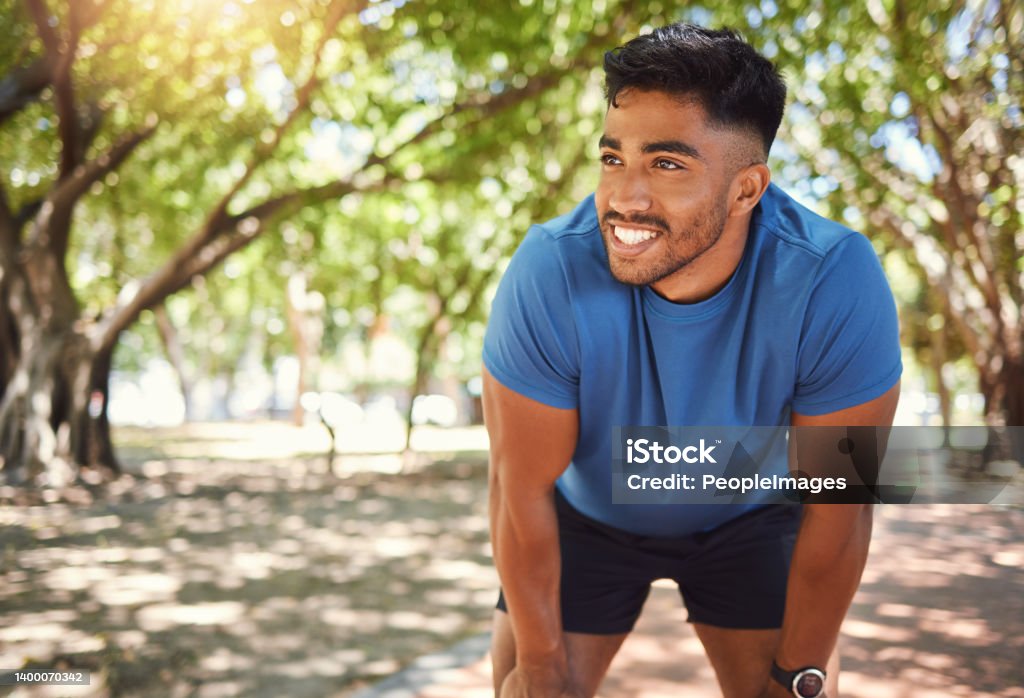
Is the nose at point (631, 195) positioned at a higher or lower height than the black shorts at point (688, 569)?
higher

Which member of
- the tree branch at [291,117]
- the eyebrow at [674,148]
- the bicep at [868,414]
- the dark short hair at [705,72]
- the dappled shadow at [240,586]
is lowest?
the dappled shadow at [240,586]

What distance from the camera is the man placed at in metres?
2.04

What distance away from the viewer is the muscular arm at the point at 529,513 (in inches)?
85.9

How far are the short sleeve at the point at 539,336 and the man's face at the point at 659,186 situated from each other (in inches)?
6.2

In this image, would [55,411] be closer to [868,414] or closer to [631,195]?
[631,195]

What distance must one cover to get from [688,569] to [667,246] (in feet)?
3.63

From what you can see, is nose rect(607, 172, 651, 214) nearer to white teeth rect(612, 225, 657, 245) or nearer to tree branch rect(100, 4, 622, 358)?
white teeth rect(612, 225, 657, 245)

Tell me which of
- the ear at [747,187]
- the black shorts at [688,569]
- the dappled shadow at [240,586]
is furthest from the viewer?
the dappled shadow at [240,586]

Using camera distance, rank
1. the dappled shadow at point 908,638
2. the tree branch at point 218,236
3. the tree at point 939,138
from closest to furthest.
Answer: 1. the dappled shadow at point 908,638
2. the tree at point 939,138
3. the tree branch at point 218,236

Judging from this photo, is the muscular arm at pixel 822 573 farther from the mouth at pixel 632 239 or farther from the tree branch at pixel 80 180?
the tree branch at pixel 80 180

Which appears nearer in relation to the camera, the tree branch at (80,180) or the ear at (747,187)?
the ear at (747,187)

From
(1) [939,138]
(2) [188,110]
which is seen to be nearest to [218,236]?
(2) [188,110]

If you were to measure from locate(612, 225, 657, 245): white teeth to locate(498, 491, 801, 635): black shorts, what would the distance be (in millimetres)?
982

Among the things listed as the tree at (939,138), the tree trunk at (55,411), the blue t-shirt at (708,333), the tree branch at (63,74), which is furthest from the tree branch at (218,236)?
the blue t-shirt at (708,333)
